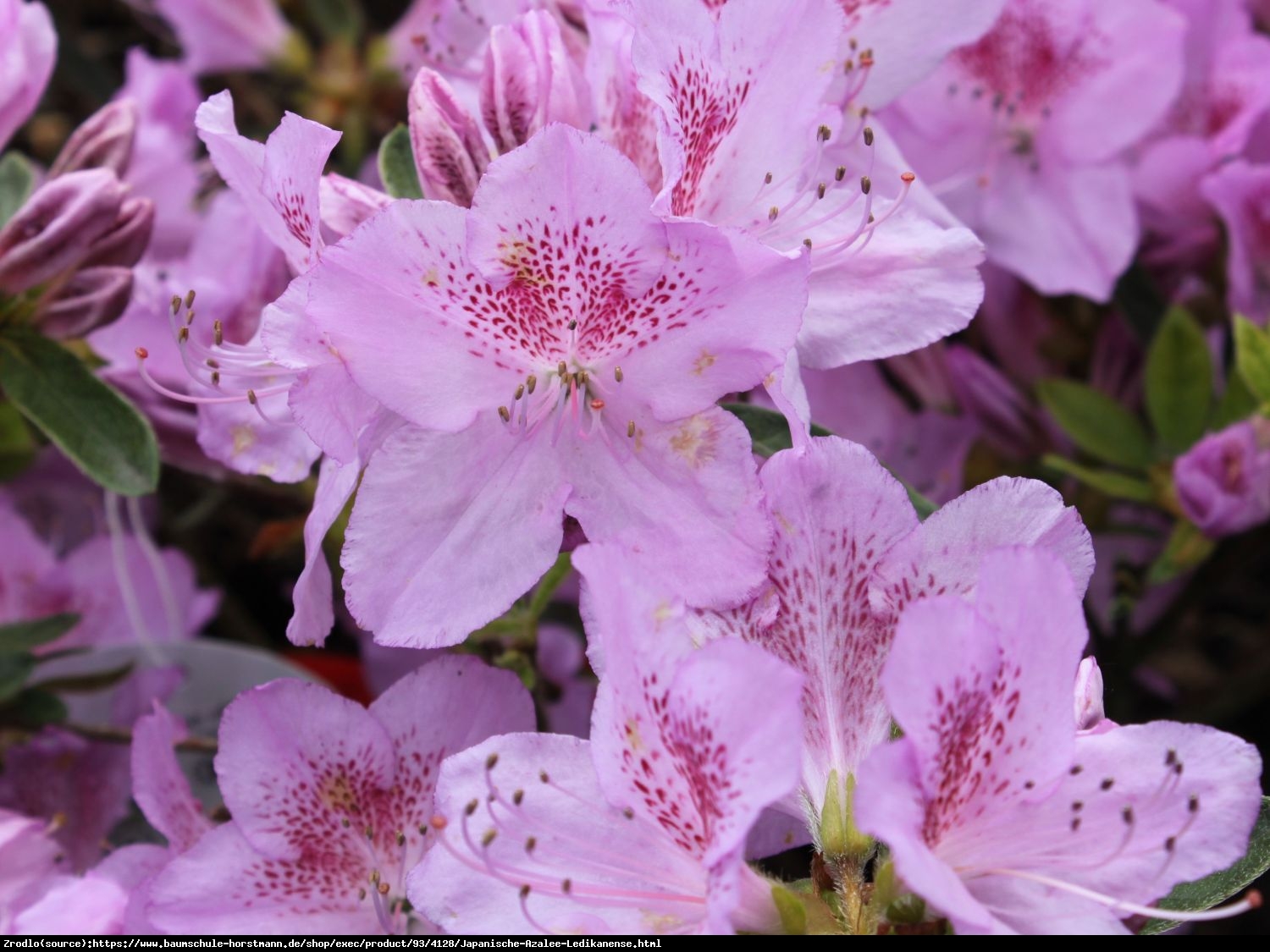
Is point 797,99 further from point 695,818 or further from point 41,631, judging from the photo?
point 41,631

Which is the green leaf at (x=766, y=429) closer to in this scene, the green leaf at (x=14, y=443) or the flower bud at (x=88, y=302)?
the flower bud at (x=88, y=302)

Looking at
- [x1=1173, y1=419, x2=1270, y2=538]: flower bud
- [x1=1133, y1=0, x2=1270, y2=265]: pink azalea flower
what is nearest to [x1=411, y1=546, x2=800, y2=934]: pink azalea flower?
[x1=1173, y1=419, x2=1270, y2=538]: flower bud

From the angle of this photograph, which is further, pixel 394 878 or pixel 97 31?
pixel 97 31

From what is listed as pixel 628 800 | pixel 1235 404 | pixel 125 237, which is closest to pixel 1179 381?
pixel 1235 404

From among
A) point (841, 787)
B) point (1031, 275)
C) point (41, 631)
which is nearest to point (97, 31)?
point (41, 631)

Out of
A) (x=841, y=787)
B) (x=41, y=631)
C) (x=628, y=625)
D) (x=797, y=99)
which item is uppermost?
(x=797, y=99)

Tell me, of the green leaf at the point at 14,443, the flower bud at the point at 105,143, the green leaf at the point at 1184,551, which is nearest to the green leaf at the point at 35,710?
the green leaf at the point at 14,443

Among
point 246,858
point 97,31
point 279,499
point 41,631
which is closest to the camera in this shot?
point 246,858
